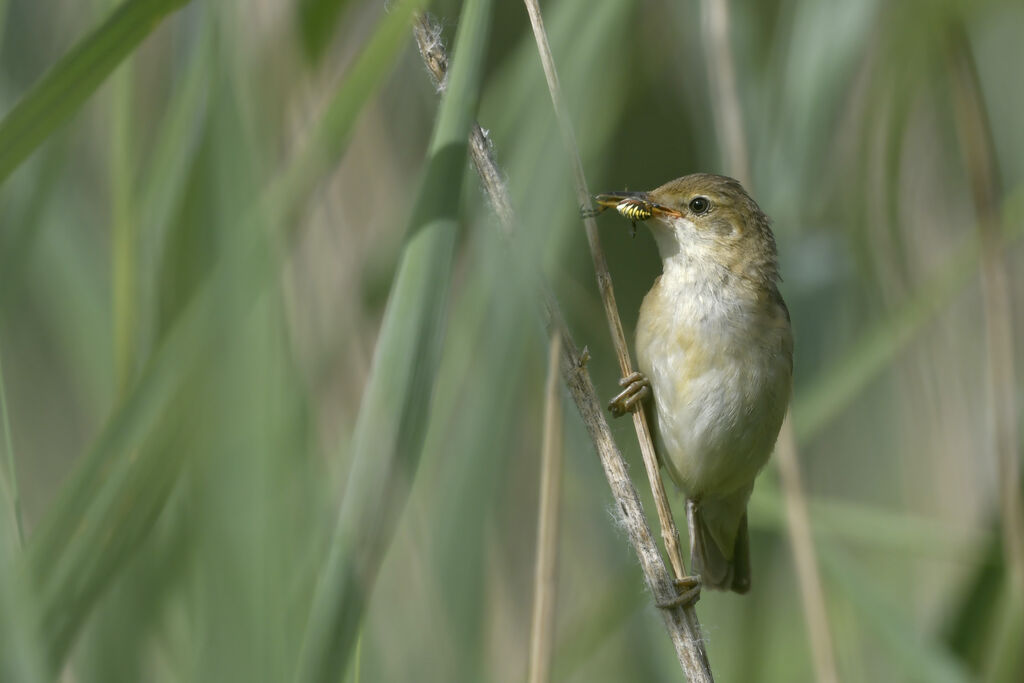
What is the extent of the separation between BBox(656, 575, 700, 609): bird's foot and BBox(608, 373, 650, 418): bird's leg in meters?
0.48

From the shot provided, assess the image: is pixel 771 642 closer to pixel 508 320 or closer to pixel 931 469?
pixel 931 469

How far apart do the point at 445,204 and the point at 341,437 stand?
3.02 ft

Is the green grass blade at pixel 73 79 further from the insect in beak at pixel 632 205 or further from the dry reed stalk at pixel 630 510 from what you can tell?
the insect in beak at pixel 632 205

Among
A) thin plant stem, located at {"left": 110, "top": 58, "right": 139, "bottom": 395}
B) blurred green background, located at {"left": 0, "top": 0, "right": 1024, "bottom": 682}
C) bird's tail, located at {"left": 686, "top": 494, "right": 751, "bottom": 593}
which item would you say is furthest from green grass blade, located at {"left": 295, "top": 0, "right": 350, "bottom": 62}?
bird's tail, located at {"left": 686, "top": 494, "right": 751, "bottom": 593}

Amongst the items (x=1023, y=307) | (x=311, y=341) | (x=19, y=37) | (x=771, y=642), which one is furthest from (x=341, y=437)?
(x=1023, y=307)

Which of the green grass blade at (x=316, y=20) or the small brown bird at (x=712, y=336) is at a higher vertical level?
the green grass blade at (x=316, y=20)

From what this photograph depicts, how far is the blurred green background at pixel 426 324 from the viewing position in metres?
1.25

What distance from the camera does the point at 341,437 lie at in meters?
2.05

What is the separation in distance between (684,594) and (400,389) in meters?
0.90

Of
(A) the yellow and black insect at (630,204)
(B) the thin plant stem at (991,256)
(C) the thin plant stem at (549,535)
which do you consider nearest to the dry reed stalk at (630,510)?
(C) the thin plant stem at (549,535)

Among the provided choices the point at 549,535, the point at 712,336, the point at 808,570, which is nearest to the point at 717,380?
the point at 712,336

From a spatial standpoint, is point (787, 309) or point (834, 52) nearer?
point (834, 52)

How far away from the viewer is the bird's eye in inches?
98.8

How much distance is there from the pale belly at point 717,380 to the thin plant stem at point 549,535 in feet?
3.23
